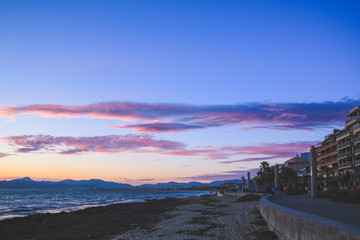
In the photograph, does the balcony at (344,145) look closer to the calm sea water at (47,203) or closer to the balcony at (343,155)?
the balcony at (343,155)

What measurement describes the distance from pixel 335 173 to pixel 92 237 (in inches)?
A: 2755

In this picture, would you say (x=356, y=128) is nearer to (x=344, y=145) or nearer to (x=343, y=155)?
(x=344, y=145)

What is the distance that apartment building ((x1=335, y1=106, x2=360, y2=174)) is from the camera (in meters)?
58.5

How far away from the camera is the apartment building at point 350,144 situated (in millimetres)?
58503

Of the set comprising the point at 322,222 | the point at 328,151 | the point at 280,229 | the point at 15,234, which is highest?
the point at 328,151

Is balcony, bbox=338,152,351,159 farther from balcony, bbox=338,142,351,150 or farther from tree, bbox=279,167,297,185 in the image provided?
tree, bbox=279,167,297,185

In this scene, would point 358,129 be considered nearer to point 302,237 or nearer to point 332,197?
point 332,197

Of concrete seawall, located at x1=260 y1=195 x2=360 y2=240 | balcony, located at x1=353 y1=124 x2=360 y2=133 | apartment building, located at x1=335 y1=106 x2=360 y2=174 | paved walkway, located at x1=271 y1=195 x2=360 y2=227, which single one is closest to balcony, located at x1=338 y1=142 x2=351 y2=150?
apartment building, located at x1=335 y1=106 x2=360 y2=174

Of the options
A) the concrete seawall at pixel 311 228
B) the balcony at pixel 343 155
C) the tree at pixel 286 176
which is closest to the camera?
the concrete seawall at pixel 311 228

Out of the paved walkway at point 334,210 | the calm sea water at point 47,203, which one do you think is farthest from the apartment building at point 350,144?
the calm sea water at point 47,203

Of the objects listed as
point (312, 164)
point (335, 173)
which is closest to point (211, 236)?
point (312, 164)

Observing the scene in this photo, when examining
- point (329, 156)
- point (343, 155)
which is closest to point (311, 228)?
point (343, 155)

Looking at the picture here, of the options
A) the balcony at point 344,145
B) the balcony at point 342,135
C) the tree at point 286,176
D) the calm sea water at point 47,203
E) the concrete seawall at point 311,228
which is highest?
the balcony at point 342,135

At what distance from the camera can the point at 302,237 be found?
7012 mm
